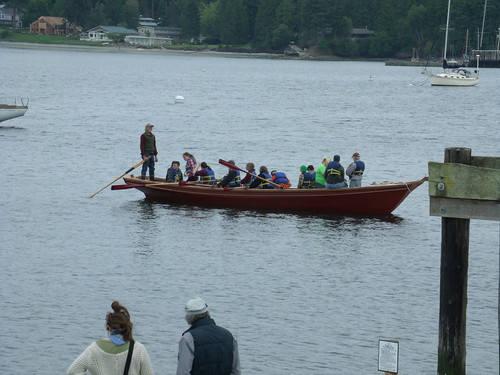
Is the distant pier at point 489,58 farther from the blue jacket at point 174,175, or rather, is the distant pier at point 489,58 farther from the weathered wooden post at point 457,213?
the weathered wooden post at point 457,213

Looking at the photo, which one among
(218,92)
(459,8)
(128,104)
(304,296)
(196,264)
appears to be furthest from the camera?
(459,8)

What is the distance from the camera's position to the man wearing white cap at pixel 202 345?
10.2m

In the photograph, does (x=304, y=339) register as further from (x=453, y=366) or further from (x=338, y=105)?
(x=338, y=105)

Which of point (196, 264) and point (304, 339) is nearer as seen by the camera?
point (304, 339)

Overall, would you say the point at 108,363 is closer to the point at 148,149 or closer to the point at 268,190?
the point at 268,190

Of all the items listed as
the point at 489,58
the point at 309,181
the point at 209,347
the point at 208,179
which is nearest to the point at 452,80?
the point at 489,58

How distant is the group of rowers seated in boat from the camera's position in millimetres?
30625

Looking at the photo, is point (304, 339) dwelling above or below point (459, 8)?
below

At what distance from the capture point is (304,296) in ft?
73.3

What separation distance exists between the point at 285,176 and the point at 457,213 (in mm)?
18303

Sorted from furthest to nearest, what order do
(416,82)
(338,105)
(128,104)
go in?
(416,82) → (338,105) → (128,104)

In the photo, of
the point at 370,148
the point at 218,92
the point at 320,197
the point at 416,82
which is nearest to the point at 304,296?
the point at 320,197

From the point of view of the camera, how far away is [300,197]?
31156mm

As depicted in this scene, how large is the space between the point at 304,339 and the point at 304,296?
3.03 meters
